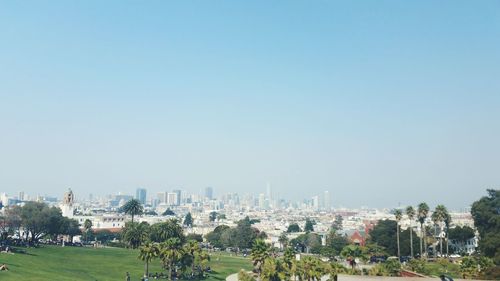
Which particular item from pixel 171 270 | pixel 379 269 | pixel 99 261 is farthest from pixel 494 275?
pixel 99 261

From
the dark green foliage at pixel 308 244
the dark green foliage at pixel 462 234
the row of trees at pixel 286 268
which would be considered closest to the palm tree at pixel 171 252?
the row of trees at pixel 286 268

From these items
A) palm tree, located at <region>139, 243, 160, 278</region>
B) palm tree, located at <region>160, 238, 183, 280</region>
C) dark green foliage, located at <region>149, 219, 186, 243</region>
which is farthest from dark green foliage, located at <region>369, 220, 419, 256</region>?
palm tree, located at <region>139, 243, 160, 278</region>

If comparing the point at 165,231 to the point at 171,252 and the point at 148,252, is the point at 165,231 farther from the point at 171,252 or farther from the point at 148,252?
the point at 148,252

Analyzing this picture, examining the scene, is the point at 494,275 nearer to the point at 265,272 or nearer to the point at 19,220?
the point at 265,272

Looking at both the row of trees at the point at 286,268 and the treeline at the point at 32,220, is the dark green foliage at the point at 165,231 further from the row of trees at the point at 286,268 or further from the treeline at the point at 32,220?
the row of trees at the point at 286,268

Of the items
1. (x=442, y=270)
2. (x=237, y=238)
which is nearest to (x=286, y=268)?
(x=442, y=270)
